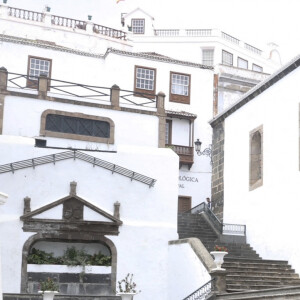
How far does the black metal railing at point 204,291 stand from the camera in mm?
17125

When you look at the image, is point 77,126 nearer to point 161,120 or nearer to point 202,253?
point 161,120

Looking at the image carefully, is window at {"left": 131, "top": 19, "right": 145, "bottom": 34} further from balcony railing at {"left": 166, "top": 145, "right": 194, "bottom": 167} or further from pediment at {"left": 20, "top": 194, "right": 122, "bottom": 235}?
pediment at {"left": 20, "top": 194, "right": 122, "bottom": 235}

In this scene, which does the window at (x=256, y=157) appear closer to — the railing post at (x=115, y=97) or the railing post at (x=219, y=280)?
the railing post at (x=115, y=97)

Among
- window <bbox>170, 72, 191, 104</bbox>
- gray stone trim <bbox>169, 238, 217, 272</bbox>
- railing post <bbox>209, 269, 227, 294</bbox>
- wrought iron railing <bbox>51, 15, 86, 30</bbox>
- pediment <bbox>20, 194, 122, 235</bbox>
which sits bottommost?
railing post <bbox>209, 269, 227, 294</bbox>

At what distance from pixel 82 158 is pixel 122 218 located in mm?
2194

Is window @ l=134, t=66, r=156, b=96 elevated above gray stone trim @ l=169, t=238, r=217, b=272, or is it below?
above

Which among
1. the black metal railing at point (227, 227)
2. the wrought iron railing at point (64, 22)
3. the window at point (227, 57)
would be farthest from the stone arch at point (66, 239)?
the window at point (227, 57)

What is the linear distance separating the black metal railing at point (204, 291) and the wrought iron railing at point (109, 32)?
2120cm

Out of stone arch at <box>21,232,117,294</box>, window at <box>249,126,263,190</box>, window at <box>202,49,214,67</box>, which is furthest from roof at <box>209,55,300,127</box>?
window at <box>202,49,214,67</box>

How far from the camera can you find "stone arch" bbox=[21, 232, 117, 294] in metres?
19.6

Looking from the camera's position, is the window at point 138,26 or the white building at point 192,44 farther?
the window at point 138,26

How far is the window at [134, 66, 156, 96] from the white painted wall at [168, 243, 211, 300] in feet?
41.3

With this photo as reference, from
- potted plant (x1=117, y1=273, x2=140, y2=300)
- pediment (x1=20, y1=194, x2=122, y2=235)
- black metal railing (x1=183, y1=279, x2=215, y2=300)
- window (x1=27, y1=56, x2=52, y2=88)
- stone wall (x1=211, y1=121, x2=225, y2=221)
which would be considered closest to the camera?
black metal railing (x1=183, y1=279, x2=215, y2=300)

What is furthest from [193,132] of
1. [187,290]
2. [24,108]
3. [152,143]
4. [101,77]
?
[187,290]
